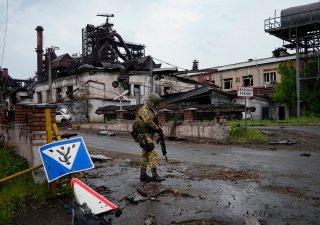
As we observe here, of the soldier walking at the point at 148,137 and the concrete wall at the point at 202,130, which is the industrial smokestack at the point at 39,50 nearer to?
the concrete wall at the point at 202,130

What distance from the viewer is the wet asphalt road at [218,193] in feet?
15.0

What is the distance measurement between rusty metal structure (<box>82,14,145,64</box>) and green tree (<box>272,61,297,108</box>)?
26179mm

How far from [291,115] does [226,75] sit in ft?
36.4

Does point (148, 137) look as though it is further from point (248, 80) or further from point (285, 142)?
point (248, 80)

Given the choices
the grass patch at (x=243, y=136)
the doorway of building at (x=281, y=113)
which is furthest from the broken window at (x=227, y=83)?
the grass patch at (x=243, y=136)

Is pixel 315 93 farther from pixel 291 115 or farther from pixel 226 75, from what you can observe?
pixel 226 75

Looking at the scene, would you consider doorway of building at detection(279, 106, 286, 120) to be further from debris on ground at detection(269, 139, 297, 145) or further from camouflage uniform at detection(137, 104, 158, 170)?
camouflage uniform at detection(137, 104, 158, 170)

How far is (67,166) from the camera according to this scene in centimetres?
479

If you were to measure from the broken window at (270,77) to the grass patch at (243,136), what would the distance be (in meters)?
26.2

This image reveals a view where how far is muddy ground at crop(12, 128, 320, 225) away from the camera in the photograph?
4520 millimetres

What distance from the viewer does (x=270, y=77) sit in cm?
3928

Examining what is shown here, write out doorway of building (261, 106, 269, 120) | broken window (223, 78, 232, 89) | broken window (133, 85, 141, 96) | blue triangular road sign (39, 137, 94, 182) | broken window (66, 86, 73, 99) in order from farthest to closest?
broken window (223, 78, 232, 89) < broken window (133, 85, 141, 96) < broken window (66, 86, 73, 99) < doorway of building (261, 106, 269, 120) < blue triangular road sign (39, 137, 94, 182)

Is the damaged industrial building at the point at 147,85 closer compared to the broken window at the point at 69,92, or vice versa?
the damaged industrial building at the point at 147,85

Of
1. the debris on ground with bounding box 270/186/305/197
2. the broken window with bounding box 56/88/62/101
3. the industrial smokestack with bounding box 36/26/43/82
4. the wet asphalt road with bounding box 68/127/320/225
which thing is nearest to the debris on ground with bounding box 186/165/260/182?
the wet asphalt road with bounding box 68/127/320/225
